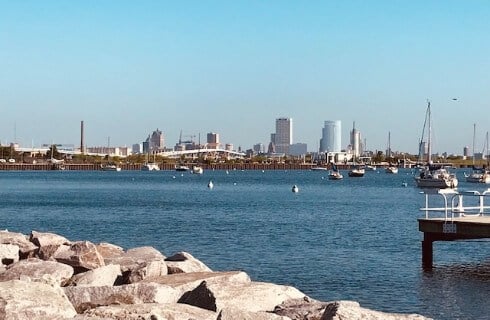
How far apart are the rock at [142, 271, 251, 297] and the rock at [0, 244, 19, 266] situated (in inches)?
217

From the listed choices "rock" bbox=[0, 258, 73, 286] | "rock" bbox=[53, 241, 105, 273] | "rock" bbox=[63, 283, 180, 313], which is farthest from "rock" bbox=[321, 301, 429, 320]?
"rock" bbox=[53, 241, 105, 273]

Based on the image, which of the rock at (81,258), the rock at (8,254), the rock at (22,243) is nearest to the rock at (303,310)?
the rock at (81,258)

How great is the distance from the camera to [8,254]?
74.4 feet

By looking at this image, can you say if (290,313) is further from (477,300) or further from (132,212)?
(132,212)

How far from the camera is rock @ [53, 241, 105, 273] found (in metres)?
20.3

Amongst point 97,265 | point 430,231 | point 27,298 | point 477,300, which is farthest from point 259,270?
point 27,298

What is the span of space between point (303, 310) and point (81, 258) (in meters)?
7.57

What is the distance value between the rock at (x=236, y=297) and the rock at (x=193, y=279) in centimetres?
35

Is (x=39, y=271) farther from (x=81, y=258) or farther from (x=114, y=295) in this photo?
(x=114, y=295)

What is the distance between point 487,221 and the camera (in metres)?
31.1

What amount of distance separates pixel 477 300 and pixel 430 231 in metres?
5.96

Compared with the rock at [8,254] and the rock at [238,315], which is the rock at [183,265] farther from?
the rock at [238,315]

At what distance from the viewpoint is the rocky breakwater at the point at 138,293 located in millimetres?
12883

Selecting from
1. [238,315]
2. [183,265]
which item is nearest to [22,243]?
[183,265]
